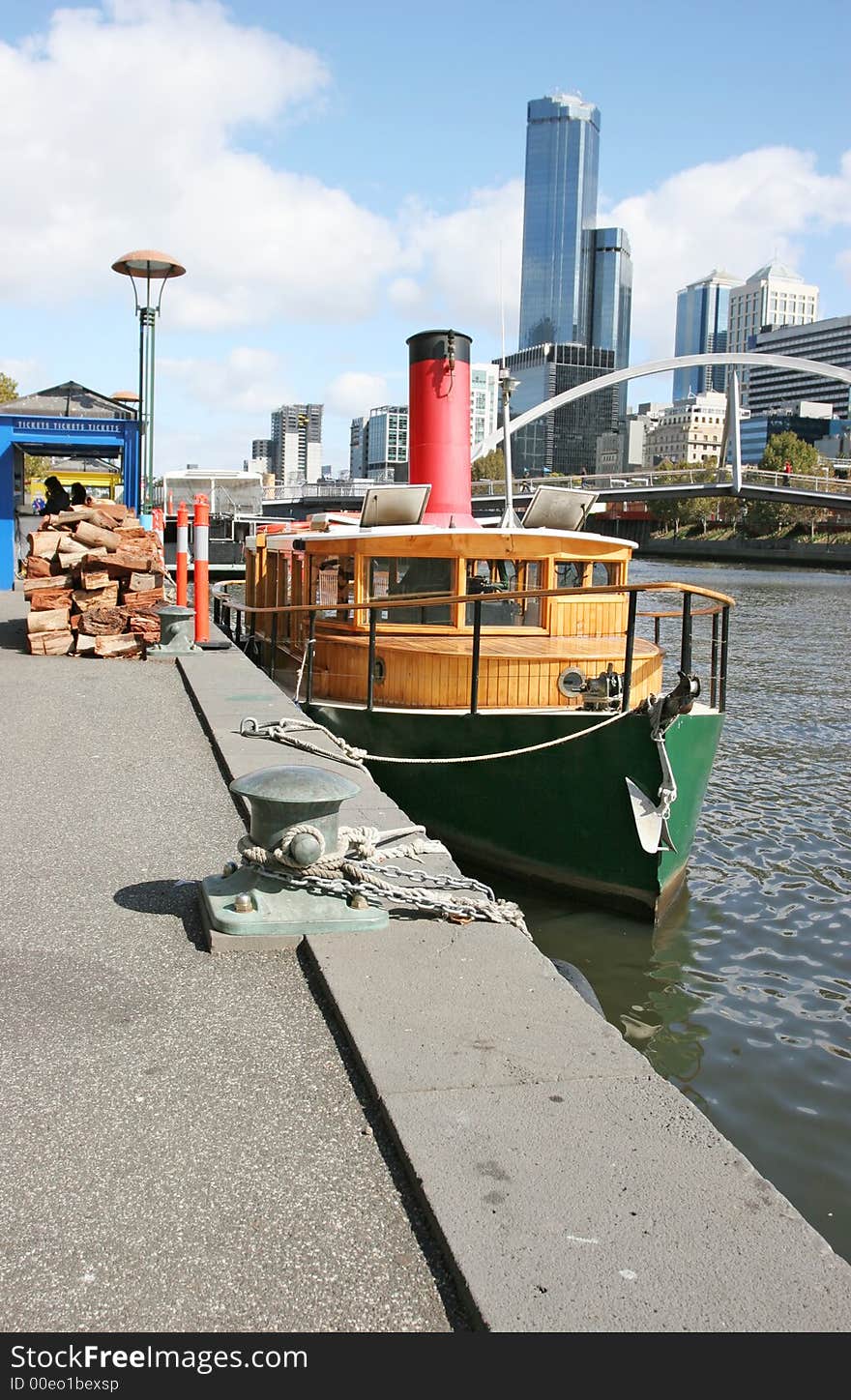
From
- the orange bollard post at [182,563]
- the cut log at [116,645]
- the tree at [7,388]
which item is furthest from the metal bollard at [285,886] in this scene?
the tree at [7,388]

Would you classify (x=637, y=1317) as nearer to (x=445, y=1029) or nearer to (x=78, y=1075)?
(x=445, y=1029)

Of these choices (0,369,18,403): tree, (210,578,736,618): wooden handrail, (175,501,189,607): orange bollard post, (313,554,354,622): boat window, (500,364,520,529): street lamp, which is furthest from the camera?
(0,369,18,403): tree

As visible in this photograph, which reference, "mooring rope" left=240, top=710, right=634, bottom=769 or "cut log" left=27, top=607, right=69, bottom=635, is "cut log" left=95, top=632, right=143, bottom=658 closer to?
"cut log" left=27, top=607, right=69, bottom=635

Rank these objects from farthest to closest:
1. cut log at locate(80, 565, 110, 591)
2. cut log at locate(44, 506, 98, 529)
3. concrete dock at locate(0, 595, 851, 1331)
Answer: cut log at locate(44, 506, 98, 529)
cut log at locate(80, 565, 110, 591)
concrete dock at locate(0, 595, 851, 1331)

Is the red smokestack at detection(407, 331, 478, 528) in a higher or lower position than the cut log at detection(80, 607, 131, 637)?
higher

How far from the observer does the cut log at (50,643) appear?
1380cm

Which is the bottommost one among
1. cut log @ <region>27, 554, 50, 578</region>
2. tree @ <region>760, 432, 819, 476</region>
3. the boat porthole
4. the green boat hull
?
the green boat hull

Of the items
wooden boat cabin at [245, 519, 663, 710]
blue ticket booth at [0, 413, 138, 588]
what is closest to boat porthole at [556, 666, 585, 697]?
wooden boat cabin at [245, 519, 663, 710]

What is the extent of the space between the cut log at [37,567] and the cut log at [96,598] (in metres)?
0.47

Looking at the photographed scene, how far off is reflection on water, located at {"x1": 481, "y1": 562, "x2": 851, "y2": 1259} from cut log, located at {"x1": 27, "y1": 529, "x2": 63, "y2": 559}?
7103 mm

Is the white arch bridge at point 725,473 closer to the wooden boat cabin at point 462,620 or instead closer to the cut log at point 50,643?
the cut log at point 50,643

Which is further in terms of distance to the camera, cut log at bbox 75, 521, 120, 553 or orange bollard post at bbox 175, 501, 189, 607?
orange bollard post at bbox 175, 501, 189, 607

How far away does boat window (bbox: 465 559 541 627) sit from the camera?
10875 millimetres
